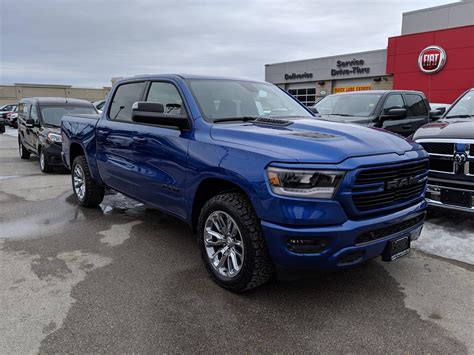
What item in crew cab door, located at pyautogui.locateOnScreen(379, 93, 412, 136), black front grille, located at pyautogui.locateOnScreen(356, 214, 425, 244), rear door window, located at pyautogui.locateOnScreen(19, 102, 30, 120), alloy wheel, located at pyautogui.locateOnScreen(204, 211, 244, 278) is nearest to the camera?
black front grille, located at pyautogui.locateOnScreen(356, 214, 425, 244)

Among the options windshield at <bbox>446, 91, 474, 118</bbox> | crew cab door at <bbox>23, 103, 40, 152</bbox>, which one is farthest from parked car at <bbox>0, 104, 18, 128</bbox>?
windshield at <bbox>446, 91, 474, 118</bbox>

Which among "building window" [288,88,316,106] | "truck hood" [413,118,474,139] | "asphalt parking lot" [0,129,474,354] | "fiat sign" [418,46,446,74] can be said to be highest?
"fiat sign" [418,46,446,74]

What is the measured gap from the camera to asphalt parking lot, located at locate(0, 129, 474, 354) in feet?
9.07

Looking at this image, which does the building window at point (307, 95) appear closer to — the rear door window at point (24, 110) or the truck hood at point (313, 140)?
the rear door window at point (24, 110)

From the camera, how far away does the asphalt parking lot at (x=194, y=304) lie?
2.76 metres

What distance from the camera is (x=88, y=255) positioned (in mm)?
4336

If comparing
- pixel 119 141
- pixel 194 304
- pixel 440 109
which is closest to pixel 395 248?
pixel 194 304

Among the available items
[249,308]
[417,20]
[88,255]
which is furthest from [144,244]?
[417,20]

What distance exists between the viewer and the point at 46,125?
33.1ft

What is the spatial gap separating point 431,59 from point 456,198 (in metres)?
21.2

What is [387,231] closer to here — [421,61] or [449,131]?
[449,131]

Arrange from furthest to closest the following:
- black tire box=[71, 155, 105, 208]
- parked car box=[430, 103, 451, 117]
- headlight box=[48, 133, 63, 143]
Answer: headlight box=[48, 133, 63, 143] < parked car box=[430, 103, 451, 117] < black tire box=[71, 155, 105, 208]

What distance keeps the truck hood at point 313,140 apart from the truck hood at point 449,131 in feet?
5.31

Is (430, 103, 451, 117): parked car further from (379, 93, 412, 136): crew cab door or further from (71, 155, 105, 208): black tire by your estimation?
(71, 155, 105, 208): black tire
